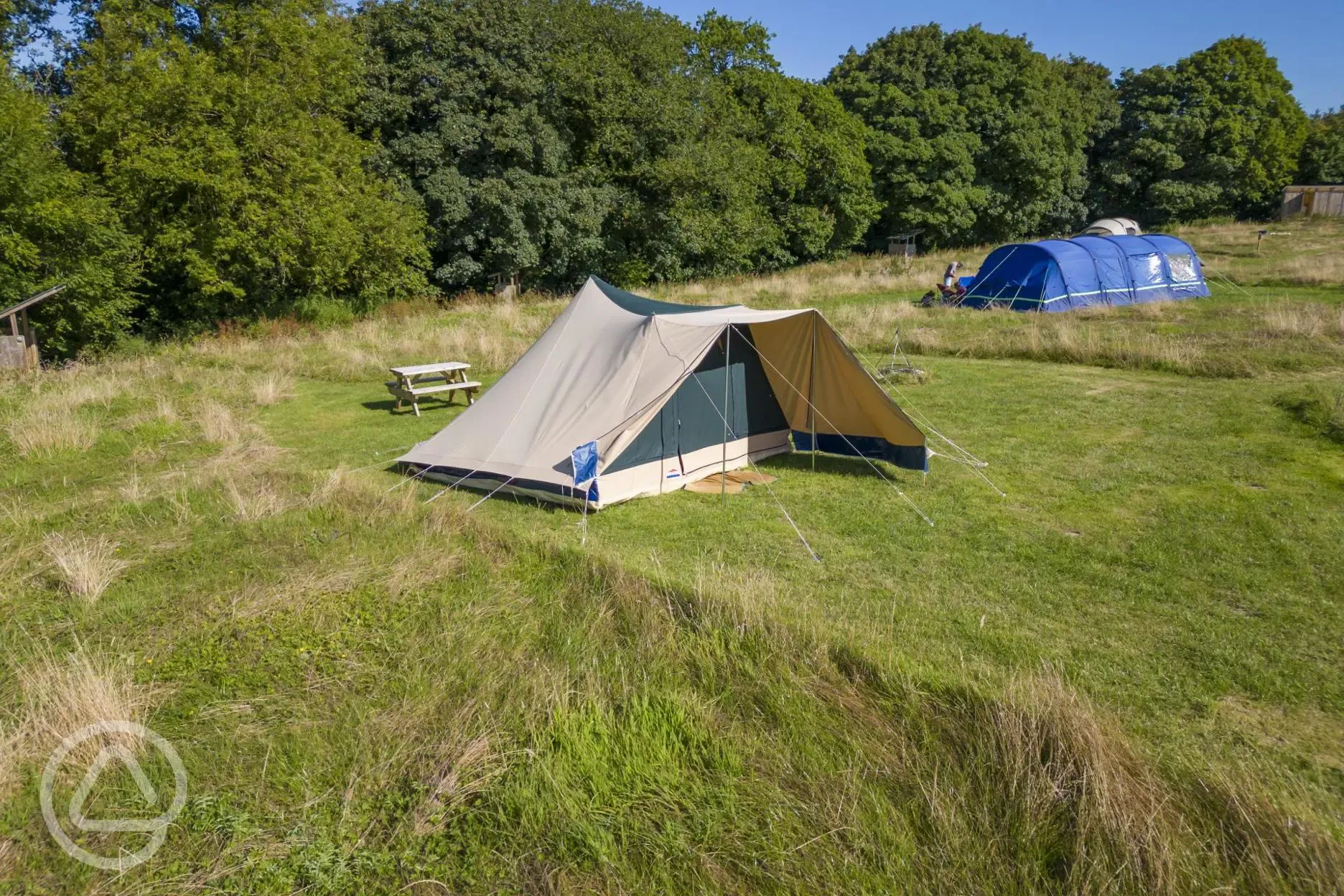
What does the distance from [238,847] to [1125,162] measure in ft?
150

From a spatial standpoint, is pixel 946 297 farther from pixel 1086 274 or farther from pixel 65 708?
pixel 65 708

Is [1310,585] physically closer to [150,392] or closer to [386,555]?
[386,555]

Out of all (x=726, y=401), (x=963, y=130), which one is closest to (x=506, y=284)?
(x=726, y=401)

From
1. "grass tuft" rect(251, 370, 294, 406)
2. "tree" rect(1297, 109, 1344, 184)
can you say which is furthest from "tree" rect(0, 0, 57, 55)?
"tree" rect(1297, 109, 1344, 184)

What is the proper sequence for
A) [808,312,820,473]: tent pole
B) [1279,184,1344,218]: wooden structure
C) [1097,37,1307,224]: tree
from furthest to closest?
1. [1097,37,1307,224]: tree
2. [1279,184,1344,218]: wooden structure
3. [808,312,820,473]: tent pole

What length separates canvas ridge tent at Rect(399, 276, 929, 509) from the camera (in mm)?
7324

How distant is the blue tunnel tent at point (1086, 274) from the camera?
60.8ft

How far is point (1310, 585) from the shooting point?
5.16m

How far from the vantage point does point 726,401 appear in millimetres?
8078

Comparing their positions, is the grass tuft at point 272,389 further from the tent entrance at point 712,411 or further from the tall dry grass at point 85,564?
the tent entrance at point 712,411

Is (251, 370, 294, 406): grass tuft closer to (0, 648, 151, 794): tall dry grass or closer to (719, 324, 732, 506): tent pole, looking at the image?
(719, 324, 732, 506): tent pole

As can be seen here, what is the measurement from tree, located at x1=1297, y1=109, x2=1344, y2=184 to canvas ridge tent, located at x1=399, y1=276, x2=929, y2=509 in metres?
45.4

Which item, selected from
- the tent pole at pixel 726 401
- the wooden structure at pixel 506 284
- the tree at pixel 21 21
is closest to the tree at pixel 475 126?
the wooden structure at pixel 506 284

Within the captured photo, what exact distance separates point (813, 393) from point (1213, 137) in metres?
39.8
